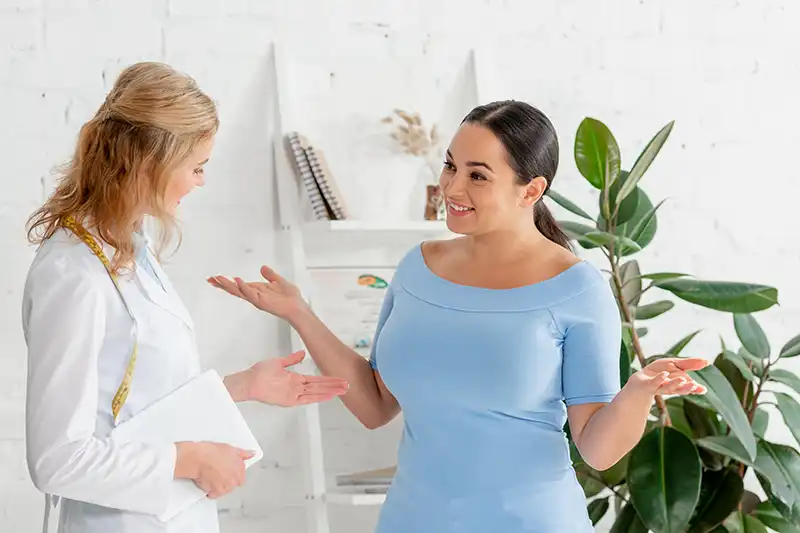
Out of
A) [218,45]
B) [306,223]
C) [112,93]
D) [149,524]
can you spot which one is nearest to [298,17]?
[218,45]

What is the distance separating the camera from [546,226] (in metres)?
1.77

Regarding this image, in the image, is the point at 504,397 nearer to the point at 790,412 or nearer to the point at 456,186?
the point at 456,186

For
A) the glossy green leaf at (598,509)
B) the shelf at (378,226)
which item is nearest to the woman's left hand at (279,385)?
the shelf at (378,226)

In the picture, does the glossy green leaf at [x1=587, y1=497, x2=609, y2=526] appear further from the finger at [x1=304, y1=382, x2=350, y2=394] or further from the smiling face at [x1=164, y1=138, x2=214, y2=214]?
the smiling face at [x1=164, y1=138, x2=214, y2=214]

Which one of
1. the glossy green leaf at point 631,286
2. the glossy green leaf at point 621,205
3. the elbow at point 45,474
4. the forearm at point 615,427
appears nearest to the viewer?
the elbow at point 45,474

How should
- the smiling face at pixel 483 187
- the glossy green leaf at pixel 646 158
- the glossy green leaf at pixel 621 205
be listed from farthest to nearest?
the glossy green leaf at pixel 621 205
the glossy green leaf at pixel 646 158
the smiling face at pixel 483 187

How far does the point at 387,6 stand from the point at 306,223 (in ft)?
1.97

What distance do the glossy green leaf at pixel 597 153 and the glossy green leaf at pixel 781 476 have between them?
0.70m

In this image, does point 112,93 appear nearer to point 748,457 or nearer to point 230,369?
point 230,369

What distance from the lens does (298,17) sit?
2432mm

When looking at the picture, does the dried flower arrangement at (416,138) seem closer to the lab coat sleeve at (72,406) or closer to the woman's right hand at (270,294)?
the woman's right hand at (270,294)

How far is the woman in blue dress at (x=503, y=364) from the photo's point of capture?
155 cm

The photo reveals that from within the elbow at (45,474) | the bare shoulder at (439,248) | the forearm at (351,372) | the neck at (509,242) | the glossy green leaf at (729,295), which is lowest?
the forearm at (351,372)

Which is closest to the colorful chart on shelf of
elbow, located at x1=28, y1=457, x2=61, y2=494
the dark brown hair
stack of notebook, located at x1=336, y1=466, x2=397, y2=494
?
stack of notebook, located at x1=336, y1=466, x2=397, y2=494
